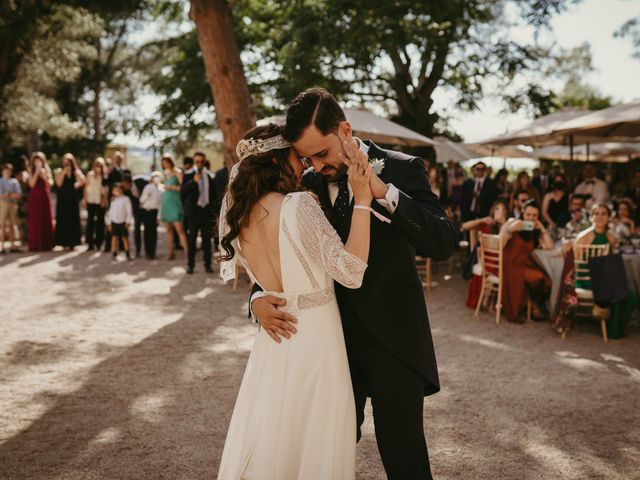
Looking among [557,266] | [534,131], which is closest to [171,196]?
[534,131]

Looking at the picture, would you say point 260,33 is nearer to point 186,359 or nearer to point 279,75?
point 279,75

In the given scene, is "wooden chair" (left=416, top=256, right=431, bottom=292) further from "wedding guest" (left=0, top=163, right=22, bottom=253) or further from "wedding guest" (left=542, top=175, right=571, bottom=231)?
"wedding guest" (left=0, top=163, right=22, bottom=253)

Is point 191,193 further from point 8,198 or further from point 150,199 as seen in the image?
point 8,198

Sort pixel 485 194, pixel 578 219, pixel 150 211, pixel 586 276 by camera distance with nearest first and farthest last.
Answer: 1. pixel 586 276
2. pixel 578 219
3. pixel 485 194
4. pixel 150 211

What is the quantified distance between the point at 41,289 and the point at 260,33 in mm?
11613

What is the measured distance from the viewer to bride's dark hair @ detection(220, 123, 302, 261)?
2441 mm

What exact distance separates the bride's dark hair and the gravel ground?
1878 millimetres

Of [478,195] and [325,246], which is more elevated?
[478,195]

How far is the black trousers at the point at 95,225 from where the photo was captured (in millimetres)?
14172

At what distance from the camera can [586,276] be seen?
7.21 m

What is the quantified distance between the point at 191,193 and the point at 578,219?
6.37 meters

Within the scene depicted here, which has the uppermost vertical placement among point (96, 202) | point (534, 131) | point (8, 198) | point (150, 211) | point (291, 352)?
point (534, 131)

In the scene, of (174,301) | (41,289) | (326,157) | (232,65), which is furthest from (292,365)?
(41,289)

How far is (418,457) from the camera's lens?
2.49 m
